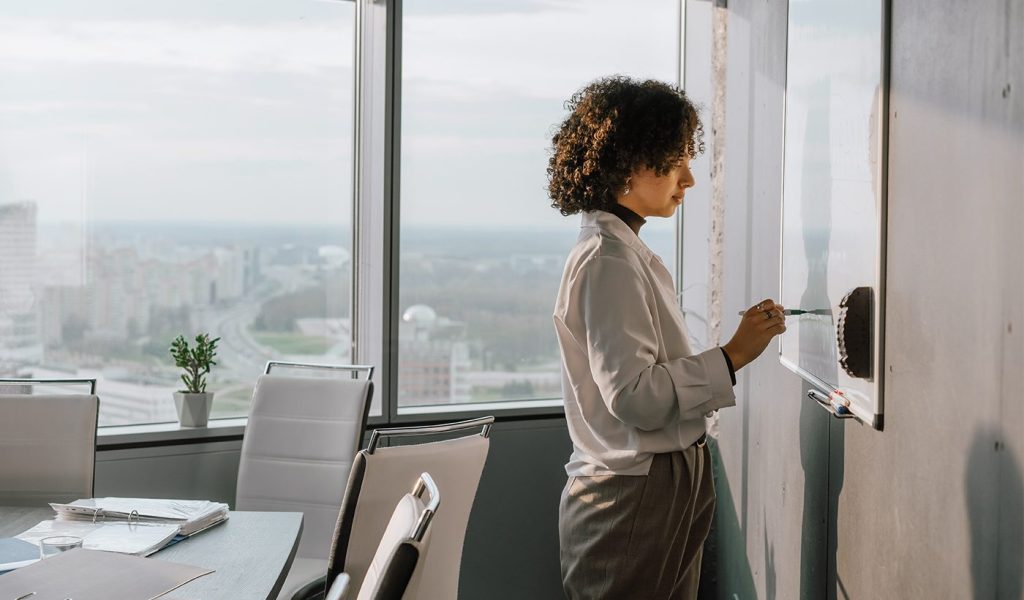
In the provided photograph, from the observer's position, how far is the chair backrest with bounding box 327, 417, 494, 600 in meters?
1.76

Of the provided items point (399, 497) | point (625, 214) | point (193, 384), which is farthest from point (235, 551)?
point (193, 384)

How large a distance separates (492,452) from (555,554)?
474mm

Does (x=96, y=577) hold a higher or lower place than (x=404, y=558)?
lower

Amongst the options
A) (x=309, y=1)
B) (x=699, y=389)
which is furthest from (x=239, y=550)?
(x=309, y=1)

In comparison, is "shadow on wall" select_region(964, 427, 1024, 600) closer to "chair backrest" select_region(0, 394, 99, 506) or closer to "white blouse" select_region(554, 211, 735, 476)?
"white blouse" select_region(554, 211, 735, 476)

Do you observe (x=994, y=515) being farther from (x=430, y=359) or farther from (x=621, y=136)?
(x=430, y=359)

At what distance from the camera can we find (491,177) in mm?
3629

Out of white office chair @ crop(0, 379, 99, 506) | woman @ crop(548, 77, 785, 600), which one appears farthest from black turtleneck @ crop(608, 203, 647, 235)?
white office chair @ crop(0, 379, 99, 506)

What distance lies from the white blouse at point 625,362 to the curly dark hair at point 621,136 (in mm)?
70

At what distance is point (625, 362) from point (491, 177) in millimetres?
1980

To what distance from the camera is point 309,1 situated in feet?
11.3

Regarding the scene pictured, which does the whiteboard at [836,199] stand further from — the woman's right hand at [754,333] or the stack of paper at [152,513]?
the stack of paper at [152,513]

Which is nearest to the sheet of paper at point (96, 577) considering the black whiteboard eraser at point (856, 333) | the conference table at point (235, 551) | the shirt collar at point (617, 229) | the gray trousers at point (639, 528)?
the conference table at point (235, 551)

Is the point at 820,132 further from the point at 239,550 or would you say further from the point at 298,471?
the point at 298,471
